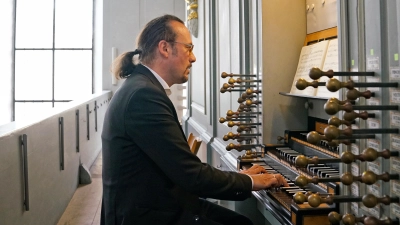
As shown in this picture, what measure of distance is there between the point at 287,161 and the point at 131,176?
33.4 inches

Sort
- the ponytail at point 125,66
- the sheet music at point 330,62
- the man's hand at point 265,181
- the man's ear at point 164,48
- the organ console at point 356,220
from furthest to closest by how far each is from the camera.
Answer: the sheet music at point 330,62, the ponytail at point 125,66, the man's ear at point 164,48, the man's hand at point 265,181, the organ console at point 356,220

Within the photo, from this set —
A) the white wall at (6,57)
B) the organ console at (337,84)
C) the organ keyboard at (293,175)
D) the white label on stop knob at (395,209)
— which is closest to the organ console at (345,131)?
the organ console at (337,84)

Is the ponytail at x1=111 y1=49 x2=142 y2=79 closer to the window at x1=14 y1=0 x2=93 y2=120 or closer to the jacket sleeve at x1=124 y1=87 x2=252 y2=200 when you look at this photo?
the jacket sleeve at x1=124 y1=87 x2=252 y2=200

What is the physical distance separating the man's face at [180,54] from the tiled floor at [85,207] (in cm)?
212

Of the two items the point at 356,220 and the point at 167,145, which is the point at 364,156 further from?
the point at 167,145

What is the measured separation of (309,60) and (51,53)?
26.8 feet

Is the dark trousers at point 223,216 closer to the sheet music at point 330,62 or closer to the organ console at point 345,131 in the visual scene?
the sheet music at point 330,62

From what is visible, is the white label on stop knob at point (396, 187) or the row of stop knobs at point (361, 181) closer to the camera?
the row of stop knobs at point (361, 181)

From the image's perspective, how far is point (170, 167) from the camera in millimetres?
1755

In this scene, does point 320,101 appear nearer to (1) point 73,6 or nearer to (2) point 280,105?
(2) point 280,105

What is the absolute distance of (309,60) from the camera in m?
2.66

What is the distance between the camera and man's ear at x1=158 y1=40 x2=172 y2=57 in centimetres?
211

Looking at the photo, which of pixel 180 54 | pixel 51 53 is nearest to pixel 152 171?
pixel 180 54

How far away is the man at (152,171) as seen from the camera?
1.76m
